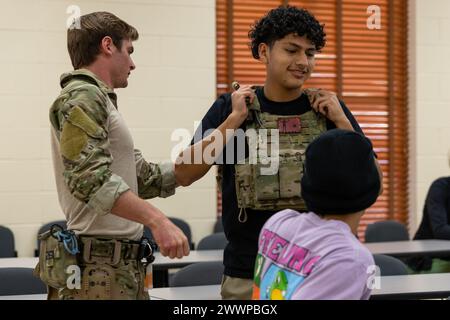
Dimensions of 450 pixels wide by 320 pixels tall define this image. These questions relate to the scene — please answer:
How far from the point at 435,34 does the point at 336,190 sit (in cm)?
532

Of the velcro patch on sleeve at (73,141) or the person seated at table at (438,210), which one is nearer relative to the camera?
the velcro patch on sleeve at (73,141)

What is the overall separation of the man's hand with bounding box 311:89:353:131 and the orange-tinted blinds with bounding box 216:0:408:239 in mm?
3876

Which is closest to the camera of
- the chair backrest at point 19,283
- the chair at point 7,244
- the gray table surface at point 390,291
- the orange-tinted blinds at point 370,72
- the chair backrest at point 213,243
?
the gray table surface at point 390,291

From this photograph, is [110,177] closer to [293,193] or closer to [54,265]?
[54,265]

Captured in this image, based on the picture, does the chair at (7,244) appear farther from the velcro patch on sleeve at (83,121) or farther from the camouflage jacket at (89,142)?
the velcro patch on sleeve at (83,121)

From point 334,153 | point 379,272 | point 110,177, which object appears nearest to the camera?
point 334,153

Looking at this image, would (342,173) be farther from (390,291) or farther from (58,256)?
(390,291)

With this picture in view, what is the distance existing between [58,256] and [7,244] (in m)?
3.40

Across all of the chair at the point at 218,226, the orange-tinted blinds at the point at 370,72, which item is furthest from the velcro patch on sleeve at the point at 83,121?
the orange-tinted blinds at the point at 370,72

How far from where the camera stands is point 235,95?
2.18 metres

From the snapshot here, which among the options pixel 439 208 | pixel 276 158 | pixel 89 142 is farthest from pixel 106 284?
pixel 439 208

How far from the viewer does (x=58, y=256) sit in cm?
195

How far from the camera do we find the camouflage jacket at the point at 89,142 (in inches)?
72.2

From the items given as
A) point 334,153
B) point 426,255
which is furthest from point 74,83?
point 426,255
